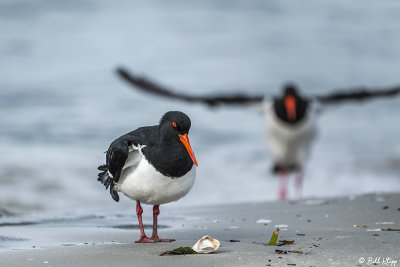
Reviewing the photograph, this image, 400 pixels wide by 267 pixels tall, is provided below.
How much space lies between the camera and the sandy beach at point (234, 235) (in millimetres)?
4348

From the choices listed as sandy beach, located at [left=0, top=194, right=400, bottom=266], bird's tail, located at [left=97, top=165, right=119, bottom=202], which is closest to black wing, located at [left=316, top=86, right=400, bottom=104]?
sandy beach, located at [left=0, top=194, right=400, bottom=266]

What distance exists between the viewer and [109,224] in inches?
250

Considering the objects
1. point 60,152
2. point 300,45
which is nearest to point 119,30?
point 300,45

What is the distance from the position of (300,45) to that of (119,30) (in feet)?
21.6

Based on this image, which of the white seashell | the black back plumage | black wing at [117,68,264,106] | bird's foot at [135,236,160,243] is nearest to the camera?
the white seashell

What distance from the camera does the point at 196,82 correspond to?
21.1 metres

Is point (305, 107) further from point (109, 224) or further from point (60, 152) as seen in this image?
point (109, 224)

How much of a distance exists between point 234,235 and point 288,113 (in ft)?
22.3

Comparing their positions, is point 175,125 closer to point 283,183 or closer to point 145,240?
point 145,240

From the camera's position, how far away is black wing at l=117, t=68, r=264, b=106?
11930 millimetres

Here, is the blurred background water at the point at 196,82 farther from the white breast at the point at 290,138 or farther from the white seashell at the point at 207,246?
the white seashell at the point at 207,246

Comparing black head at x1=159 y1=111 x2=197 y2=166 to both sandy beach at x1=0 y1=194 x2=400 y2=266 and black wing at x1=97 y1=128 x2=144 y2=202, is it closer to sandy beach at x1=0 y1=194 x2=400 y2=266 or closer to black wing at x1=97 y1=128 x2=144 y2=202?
black wing at x1=97 y1=128 x2=144 y2=202

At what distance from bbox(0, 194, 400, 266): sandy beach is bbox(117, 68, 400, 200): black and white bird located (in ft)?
14.4

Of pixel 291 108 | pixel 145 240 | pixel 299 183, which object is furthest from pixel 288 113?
pixel 145 240
